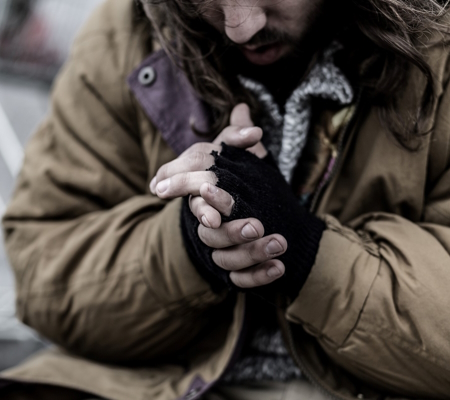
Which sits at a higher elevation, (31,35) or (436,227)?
(436,227)

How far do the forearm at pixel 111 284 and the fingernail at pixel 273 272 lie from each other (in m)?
0.27

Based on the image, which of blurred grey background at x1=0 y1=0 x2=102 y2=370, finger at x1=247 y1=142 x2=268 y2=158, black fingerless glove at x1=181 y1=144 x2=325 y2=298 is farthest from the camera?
blurred grey background at x1=0 y1=0 x2=102 y2=370

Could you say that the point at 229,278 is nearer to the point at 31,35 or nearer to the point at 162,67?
the point at 162,67

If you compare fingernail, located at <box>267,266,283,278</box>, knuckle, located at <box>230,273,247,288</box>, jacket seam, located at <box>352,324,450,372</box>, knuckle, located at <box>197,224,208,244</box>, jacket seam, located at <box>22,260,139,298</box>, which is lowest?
jacket seam, located at <box>22,260,139,298</box>

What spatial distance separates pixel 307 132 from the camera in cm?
127

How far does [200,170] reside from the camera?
100 centimetres

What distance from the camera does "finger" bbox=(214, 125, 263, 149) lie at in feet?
3.60

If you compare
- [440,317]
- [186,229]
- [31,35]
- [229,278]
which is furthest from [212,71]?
[31,35]

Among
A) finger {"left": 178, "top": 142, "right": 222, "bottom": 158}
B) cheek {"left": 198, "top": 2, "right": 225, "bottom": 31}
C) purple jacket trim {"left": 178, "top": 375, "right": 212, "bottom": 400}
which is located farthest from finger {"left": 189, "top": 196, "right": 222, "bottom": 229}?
purple jacket trim {"left": 178, "top": 375, "right": 212, "bottom": 400}

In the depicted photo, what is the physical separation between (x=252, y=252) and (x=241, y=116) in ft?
1.12

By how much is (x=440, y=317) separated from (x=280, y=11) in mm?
613

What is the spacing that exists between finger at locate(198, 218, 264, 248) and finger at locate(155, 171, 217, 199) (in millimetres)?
71

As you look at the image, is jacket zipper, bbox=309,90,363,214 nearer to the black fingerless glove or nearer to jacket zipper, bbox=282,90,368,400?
jacket zipper, bbox=282,90,368,400

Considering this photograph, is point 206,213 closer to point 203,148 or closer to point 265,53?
point 203,148
